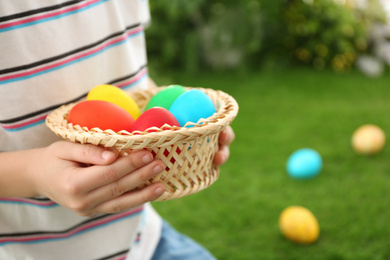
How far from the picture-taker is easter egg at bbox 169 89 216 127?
2.61 feet

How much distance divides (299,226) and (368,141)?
78 centimetres

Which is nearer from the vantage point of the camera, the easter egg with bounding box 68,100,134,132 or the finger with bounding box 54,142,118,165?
the finger with bounding box 54,142,118,165

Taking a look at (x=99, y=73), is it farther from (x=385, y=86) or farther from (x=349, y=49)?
(x=349, y=49)

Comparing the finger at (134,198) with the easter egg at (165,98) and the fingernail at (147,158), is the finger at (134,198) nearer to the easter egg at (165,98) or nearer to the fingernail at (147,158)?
the fingernail at (147,158)

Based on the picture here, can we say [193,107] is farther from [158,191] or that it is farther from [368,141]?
[368,141]

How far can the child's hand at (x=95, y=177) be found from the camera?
61 centimetres

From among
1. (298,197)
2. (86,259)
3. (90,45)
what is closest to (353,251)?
(298,197)

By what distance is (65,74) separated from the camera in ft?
2.58

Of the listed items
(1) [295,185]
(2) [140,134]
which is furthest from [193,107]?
(1) [295,185]

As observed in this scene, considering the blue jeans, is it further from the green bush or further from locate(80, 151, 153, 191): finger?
the green bush

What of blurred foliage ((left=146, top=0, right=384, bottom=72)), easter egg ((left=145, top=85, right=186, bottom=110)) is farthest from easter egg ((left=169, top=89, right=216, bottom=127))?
blurred foliage ((left=146, top=0, right=384, bottom=72))

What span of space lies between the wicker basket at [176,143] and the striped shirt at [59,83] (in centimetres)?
6

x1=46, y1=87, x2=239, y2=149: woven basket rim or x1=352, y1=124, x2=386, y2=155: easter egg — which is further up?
x1=46, y1=87, x2=239, y2=149: woven basket rim

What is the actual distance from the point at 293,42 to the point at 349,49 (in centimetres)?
45
